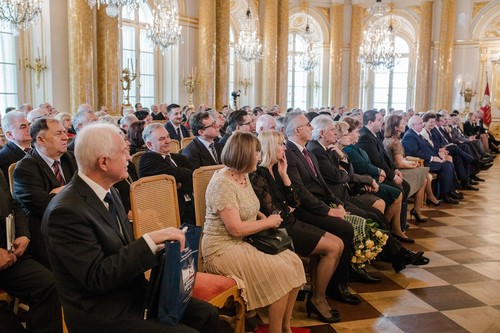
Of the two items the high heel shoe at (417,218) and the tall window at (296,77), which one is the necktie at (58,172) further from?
the tall window at (296,77)

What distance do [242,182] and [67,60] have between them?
25.3 feet

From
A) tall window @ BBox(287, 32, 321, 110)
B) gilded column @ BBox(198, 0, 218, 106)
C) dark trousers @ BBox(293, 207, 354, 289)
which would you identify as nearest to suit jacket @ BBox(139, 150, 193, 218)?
dark trousers @ BBox(293, 207, 354, 289)

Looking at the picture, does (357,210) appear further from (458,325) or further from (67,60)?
(67,60)

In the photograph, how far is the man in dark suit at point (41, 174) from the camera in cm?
316

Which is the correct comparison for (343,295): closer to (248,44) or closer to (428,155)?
(428,155)

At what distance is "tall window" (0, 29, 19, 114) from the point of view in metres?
9.52

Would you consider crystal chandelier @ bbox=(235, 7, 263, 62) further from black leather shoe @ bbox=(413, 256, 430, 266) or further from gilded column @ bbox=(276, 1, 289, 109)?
black leather shoe @ bbox=(413, 256, 430, 266)

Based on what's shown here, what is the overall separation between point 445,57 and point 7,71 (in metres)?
15.4

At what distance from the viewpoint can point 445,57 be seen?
1848cm

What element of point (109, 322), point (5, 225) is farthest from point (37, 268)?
point (109, 322)

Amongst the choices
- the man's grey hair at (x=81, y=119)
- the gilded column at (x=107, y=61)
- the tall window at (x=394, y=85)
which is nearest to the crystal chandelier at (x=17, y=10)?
the man's grey hair at (x=81, y=119)

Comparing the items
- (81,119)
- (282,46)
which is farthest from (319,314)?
(282,46)

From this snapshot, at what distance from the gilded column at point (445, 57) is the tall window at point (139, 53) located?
11.3 metres

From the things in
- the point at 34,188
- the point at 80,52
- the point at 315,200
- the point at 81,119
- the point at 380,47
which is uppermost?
the point at 380,47
